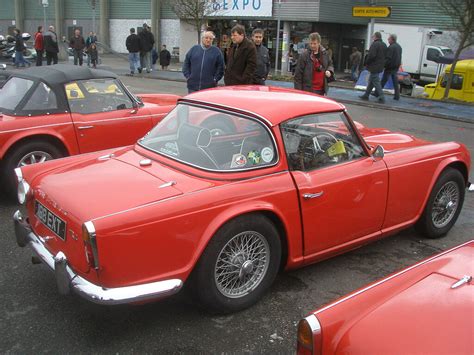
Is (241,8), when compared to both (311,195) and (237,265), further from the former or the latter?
(237,265)

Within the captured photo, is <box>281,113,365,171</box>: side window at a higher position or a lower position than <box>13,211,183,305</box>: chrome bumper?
higher

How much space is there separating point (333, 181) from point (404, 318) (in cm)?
175

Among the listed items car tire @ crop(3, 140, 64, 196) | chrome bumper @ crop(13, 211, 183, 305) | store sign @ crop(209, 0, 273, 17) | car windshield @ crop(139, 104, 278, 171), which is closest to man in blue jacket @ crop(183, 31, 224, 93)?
car tire @ crop(3, 140, 64, 196)

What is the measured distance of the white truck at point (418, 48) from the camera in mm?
24156

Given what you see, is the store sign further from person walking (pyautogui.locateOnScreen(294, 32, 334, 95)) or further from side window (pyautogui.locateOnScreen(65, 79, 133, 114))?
side window (pyautogui.locateOnScreen(65, 79, 133, 114))

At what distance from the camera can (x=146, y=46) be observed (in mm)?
19750

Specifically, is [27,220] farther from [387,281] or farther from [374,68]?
[374,68]

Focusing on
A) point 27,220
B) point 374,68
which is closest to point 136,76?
point 374,68

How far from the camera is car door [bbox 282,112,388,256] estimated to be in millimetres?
3477

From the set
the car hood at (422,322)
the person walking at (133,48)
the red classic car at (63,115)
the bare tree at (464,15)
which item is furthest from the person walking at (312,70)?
the person walking at (133,48)

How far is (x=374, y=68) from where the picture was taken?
524 inches

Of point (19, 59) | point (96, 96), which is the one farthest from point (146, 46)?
point (96, 96)

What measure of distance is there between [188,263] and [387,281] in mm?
1191

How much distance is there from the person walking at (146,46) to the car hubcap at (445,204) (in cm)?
1644
